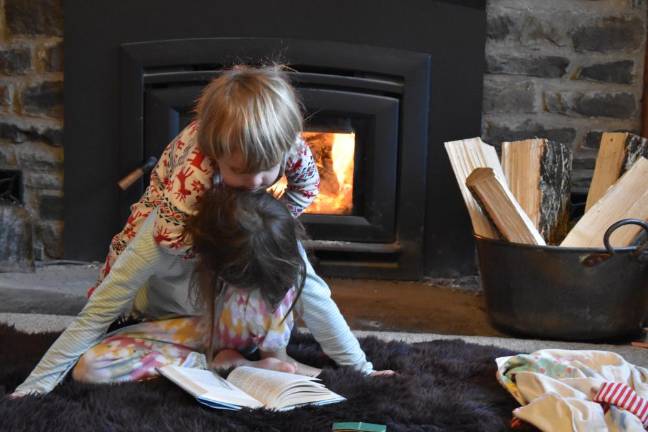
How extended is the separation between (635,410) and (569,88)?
4.19 feet

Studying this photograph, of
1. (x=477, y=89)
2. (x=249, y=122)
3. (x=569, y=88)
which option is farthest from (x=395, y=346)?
(x=569, y=88)

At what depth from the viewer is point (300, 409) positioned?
121 centimetres

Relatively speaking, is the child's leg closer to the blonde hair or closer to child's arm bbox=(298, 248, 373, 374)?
child's arm bbox=(298, 248, 373, 374)

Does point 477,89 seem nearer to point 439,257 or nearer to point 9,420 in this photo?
point 439,257

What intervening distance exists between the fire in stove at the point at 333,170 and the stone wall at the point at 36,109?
72cm

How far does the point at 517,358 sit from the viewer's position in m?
1.44

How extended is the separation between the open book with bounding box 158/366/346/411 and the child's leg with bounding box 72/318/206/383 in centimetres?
9

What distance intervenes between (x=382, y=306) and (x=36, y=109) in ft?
3.69

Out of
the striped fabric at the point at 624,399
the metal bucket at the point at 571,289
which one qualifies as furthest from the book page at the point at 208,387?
the metal bucket at the point at 571,289

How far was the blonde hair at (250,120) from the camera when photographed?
1.17 meters

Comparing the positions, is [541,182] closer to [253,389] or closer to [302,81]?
[302,81]

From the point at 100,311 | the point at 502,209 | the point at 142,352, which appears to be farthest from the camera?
the point at 502,209

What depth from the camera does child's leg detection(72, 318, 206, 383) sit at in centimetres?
133

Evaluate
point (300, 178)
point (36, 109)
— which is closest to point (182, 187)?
point (300, 178)
